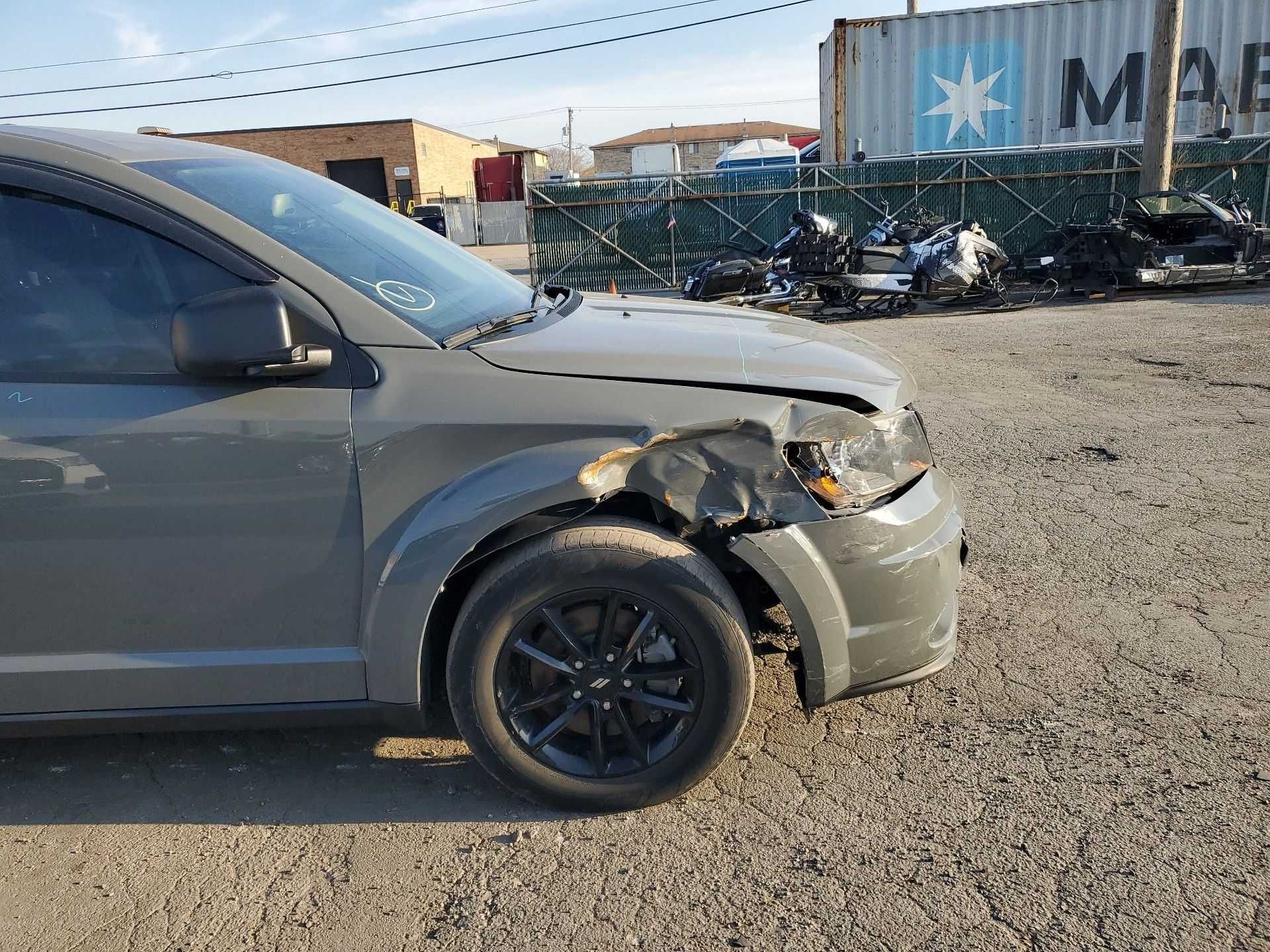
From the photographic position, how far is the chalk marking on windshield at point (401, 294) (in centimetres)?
263

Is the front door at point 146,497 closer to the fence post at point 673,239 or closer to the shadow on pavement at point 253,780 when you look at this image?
the shadow on pavement at point 253,780

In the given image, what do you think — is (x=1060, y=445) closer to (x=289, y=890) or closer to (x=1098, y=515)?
(x=1098, y=515)

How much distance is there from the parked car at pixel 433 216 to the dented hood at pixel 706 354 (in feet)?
111

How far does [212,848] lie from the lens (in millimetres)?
2600

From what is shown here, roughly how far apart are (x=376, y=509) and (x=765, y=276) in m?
12.2

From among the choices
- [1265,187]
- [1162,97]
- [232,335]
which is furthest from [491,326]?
[1265,187]

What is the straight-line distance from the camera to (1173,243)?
1359 centimetres

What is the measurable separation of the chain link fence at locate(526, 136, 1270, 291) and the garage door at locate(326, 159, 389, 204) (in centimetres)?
3365

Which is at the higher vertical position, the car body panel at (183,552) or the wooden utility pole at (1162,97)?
the wooden utility pole at (1162,97)

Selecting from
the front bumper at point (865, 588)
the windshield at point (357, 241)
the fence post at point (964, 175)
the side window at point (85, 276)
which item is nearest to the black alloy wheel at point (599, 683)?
the front bumper at point (865, 588)

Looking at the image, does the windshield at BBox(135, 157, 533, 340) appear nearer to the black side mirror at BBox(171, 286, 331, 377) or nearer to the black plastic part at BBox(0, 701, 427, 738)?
the black side mirror at BBox(171, 286, 331, 377)

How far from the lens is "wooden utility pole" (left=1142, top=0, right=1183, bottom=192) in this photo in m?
14.6

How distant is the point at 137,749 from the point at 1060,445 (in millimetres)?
5489

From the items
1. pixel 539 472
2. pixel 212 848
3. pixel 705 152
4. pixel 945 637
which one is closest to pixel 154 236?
pixel 539 472
